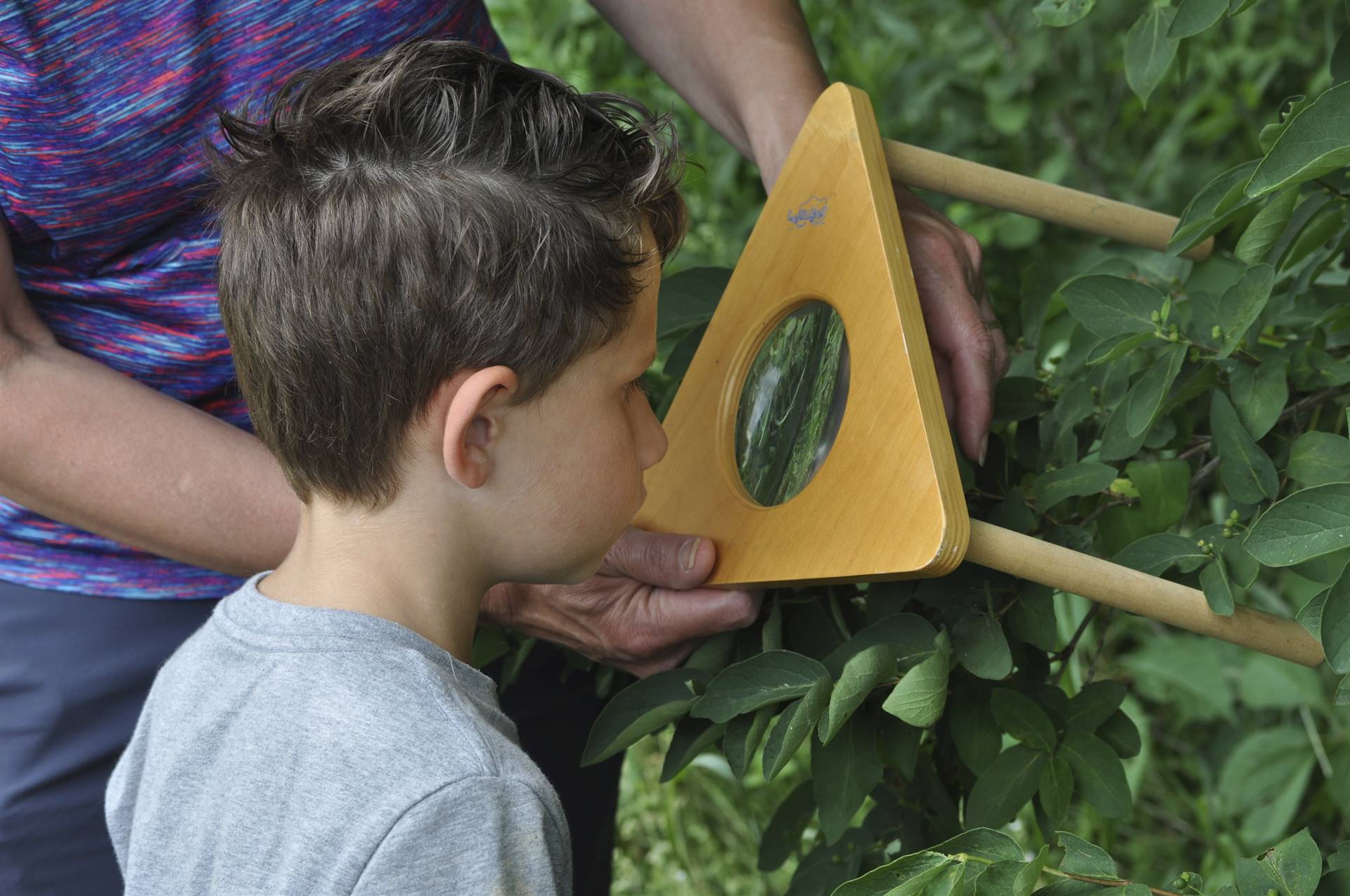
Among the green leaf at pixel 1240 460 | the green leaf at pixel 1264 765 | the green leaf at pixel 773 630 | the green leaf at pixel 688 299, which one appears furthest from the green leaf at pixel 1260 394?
the green leaf at pixel 1264 765

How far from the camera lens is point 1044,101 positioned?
241 cm

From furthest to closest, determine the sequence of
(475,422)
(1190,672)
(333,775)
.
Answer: (1190,672) < (475,422) < (333,775)

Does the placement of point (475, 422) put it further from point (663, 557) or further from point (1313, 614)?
point (1313, 614)

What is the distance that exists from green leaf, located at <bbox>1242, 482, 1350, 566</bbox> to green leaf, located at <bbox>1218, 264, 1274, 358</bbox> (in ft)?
0.56

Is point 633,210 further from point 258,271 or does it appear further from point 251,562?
point 251,562

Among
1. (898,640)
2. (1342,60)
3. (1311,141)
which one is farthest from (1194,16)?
(898,640)

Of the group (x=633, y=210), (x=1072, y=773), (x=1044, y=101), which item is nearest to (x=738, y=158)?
(x=1044, y=101)

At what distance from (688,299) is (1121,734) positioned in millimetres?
625

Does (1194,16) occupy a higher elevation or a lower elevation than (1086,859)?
higher

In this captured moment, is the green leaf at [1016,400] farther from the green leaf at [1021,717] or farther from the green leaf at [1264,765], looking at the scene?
the green leaf at [1264,765]

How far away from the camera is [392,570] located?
3.43 ft

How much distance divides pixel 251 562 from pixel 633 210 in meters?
0.54

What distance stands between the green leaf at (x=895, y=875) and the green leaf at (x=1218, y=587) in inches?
11.1

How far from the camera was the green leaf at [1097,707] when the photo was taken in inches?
43.8
